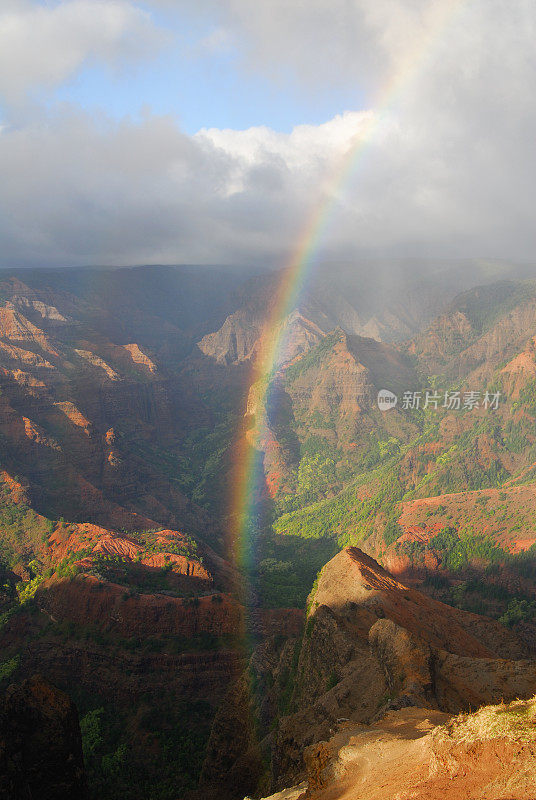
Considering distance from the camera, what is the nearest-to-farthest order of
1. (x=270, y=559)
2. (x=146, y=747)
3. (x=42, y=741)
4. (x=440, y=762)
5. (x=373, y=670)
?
(x=440, y=762) → (x=42, y=741) → (x=373, y=670) → (x=146, y=747) → (x=270, y=559)

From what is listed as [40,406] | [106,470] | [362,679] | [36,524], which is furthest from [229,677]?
[40,406]

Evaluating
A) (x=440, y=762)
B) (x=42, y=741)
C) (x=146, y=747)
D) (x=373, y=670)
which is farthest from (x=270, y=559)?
(x=440, y=762)

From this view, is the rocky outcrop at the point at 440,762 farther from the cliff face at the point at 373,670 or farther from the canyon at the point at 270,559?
the cliff face at the point at 373,670

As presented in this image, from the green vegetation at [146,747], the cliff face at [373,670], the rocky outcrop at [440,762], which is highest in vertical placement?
the rocky outcrop at [440,762]

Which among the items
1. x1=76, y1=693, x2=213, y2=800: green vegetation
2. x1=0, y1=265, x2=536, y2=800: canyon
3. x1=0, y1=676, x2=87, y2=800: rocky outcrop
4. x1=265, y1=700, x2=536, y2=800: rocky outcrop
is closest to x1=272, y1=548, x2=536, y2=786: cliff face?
x1=0, y1=265, x2=536, y2=800: canyon

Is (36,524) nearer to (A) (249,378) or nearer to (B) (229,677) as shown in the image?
(B) (229,677)

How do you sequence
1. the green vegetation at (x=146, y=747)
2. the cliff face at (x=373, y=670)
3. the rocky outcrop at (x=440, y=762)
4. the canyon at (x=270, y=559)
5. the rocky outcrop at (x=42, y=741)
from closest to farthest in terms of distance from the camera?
1. the rocky outcrop at (x=440, y=762)
2. the rocky outcrop at (x=42, y=741)
3. the cliff face at (x=373, y=670)
4. the canyon at (x=270, y=559)
5. the green vegetation at (x=146, y=747)

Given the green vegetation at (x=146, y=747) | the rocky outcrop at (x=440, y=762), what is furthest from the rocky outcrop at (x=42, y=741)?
the green vegetation at (x=146, y=747)

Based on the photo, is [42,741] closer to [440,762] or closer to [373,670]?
[373,670]

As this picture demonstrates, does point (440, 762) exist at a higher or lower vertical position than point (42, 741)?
higher
